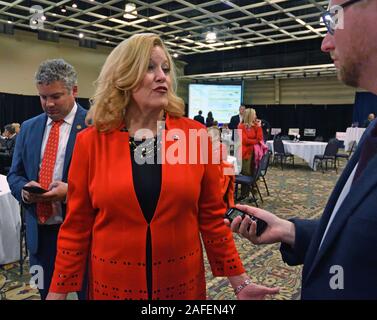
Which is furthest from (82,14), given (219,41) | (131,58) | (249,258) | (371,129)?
(371,129)

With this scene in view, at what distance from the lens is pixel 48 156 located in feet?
5.32

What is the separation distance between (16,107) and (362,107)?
563 inches

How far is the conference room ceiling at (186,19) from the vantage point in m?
7.80

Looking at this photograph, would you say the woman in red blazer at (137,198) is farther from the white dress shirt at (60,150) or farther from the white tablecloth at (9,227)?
the white tablecloth at (9,227)

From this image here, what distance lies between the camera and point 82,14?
8719 mm

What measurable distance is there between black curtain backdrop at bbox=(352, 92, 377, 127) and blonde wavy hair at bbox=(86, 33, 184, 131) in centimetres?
1495

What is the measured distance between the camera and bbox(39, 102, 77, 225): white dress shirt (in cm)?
161

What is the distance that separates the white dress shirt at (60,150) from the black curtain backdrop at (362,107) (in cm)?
1488

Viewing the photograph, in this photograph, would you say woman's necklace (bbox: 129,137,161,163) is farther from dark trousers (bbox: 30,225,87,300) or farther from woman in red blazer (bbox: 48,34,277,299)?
dark trousers (bbox: 30,225,87,300)

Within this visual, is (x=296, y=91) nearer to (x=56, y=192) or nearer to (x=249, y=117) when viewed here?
(x=249, y=117)

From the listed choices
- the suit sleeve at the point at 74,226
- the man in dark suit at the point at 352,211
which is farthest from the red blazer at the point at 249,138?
the man in dark suit at the point at 352,211

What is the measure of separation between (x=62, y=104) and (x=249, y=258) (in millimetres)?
2519

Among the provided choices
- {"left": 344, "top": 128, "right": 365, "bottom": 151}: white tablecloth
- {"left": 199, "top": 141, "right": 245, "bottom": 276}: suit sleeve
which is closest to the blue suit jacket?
{"left": 199, "top": 141, "right": 245, "bottom": 276}: suit sleeve

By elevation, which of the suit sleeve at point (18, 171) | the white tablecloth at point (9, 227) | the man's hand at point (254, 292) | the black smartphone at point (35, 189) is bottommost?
the white tablecloth at point (9, 227)
